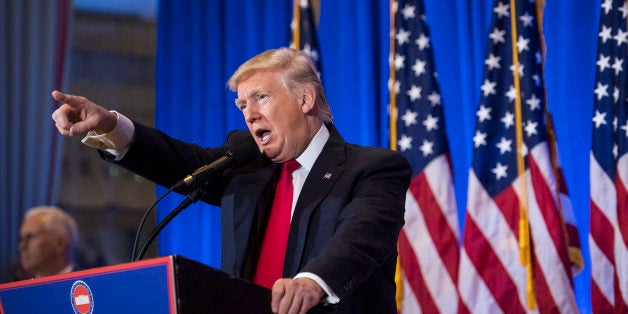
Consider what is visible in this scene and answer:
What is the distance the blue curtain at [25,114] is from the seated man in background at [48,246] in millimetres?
1180

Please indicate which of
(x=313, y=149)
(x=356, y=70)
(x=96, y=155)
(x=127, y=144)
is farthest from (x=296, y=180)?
(x=96, y=155)

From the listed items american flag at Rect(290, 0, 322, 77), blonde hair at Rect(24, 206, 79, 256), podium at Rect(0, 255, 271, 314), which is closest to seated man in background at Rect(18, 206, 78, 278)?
blonde hair at Rect(24, 206, 79, 256)

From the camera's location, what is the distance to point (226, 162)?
205 cm

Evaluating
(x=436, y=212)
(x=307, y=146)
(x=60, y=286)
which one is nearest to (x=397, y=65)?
(x=436, y=212)

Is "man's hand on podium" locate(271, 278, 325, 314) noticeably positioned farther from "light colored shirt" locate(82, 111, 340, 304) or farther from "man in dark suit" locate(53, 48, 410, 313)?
"light colored shirt" locate(82, 111, 340, 304)

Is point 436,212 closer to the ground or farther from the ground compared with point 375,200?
closer to the ground

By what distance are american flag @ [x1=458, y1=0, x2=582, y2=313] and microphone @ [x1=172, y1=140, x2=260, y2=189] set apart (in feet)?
7.47

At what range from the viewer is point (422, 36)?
15.4ft

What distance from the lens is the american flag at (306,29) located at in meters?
5.08

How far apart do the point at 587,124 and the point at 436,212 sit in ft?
2.95

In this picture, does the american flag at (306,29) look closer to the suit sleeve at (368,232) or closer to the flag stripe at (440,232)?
the flag stripe at (440,232)

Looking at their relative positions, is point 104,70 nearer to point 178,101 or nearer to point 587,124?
point 178,101

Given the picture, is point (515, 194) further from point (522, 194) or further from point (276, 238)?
point (276, 238)

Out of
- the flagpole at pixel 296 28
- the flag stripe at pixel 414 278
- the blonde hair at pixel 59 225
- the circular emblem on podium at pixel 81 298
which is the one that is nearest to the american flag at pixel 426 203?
the flag stripe at pixel 414 278
